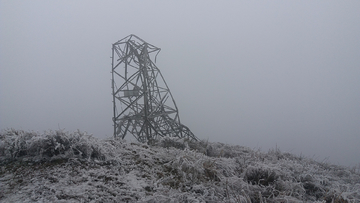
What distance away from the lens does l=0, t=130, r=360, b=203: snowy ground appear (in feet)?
6.45

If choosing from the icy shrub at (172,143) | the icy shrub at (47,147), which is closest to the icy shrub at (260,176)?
the icy shrub at (172,143)

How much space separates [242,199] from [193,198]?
0.50m

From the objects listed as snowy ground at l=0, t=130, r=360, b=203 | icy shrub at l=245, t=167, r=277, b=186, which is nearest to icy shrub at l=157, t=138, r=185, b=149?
A: snowy ground at l=0, t=130, r=360, b=203

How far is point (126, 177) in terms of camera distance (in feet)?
7.76

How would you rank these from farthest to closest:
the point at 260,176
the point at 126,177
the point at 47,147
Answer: the point at 260,176
the point at 47,147
the point at 126,177

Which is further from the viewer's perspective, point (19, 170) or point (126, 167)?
point (126, 167)

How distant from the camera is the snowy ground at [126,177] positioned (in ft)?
6.45

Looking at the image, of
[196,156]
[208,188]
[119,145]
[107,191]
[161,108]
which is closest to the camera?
[107,191]

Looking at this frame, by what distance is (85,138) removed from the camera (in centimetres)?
277

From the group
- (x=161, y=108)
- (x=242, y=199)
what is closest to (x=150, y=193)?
(x=242, y=199)

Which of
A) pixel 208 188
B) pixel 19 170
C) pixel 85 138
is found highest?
pixel 85 138

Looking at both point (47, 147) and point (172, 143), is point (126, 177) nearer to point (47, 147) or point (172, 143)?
point (47, 147)

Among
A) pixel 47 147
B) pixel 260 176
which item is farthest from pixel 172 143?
pixel 47 147

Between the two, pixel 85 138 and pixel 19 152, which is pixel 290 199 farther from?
pixel 19 152
